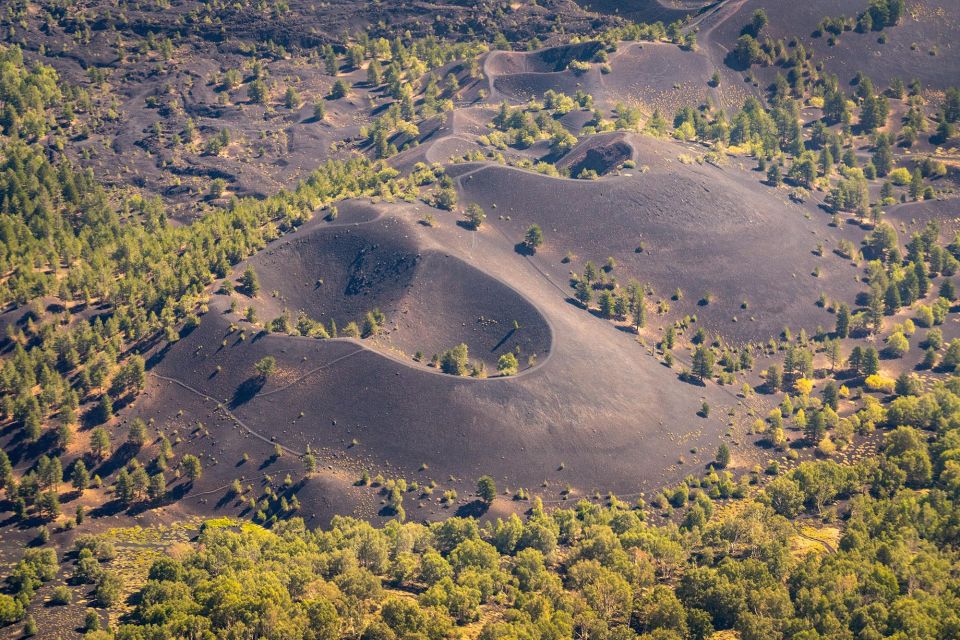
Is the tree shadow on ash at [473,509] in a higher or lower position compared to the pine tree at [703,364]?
lower

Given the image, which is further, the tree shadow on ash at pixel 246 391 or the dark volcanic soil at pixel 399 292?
the dark volcanic soil at pixel 399 292

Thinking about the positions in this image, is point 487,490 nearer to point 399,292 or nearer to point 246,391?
point 246,391

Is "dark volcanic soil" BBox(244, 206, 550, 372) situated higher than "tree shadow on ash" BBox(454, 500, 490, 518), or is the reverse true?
"dark volcanic soil" BBox(244, 206, 550, 372)

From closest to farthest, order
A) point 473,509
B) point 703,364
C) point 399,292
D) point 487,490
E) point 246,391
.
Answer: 1. point 487,490
2. point 473,509
3. point 246,391
4. point 703,364
5. point 399,292

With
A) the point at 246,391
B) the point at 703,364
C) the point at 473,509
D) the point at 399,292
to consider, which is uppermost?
the point at 399,292

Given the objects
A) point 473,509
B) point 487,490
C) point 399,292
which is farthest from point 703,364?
point 473,509

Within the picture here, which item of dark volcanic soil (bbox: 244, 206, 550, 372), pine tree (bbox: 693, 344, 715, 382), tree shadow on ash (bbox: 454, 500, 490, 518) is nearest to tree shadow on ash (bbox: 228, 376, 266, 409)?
dark volcanic soil (bbox: 244, 206, 550, 372)

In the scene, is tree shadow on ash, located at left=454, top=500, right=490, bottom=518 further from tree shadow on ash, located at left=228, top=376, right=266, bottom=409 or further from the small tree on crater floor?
tree shadow on ash, located at left=228, top=376, right=266, bottom=409

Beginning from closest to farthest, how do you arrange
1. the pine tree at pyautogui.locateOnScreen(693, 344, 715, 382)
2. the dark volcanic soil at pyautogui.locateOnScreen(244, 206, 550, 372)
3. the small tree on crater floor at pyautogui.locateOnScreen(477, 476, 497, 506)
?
the small tree on crater floor at pyautogui.locateOnScreen(477, 476, 497, 506)
the dark volcanic soil at pyautogui.locateOnScreen(244, 206, 550, 372)
the pine tree at pyautogui.locateOnScreen(693, 344, 715, 382)

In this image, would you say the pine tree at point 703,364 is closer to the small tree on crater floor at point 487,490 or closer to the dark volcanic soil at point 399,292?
the dark volcanic soil at point 399,292

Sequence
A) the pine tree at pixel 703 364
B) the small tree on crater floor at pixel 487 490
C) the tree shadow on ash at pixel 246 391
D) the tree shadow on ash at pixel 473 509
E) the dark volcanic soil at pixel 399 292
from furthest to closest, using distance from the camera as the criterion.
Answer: the pine tree at pixel 703 364 < the dark volcanic soil at pixel 399 292 < the tree shadow on ash at pixel 246 391 < the small tree on crater floor at pixel 487 490 < the tree shadow on ash at pixel 473 509

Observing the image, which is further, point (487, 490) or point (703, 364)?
point (703, 364)

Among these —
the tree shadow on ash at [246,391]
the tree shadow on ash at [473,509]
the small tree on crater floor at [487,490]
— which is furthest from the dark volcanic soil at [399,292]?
the tree shadow on ash at [473,509]
